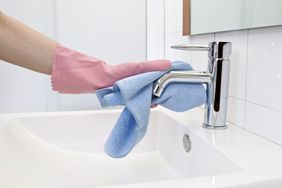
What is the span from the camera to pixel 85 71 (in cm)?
59

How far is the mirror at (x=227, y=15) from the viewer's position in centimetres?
55

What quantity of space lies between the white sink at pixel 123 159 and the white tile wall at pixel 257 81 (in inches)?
1.2

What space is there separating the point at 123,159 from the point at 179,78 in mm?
299

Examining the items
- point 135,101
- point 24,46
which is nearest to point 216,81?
point 135,101

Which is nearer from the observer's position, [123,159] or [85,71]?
[85,71]

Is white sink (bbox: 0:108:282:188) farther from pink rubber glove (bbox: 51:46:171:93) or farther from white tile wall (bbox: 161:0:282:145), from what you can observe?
pink rubber glove (bbox: 51:46:171:93)

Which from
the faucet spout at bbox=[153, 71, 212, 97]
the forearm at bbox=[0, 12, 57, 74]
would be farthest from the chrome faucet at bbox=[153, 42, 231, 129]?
the forearm at bbox=[0, 12, 57, 74]

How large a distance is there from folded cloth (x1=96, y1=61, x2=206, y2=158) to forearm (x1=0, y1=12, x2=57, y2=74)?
0.13m

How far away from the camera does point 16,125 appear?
76 centimetres

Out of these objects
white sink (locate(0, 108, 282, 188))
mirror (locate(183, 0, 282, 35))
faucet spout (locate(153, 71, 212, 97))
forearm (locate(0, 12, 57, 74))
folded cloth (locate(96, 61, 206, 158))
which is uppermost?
mirror (locate(183, 0, 282, 35))

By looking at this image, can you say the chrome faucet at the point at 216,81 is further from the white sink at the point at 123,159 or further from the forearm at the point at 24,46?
the forearm at the point at 24,46

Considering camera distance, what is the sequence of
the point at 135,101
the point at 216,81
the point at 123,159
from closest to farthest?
the point at 135,101 < the point at 216,81 < the point at 123,159

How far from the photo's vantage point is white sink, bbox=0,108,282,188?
48 centimetres

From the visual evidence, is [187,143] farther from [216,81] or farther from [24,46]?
→ [24,46]
